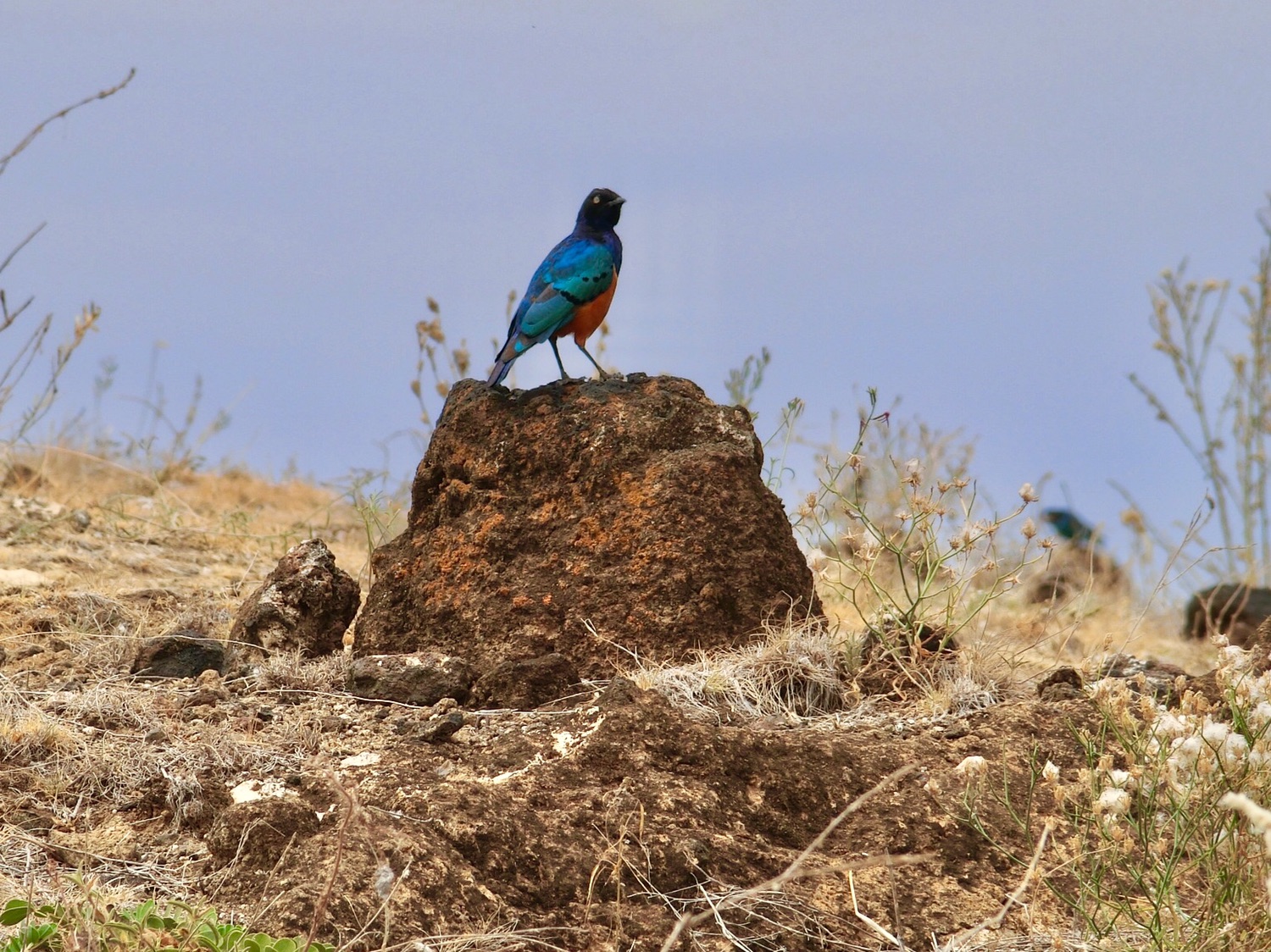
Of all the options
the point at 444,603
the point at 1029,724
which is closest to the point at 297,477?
the point at 444,603

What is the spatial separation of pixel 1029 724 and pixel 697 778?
131 cm

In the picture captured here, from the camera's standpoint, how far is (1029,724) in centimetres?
472

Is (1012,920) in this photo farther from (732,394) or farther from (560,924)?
(732,394)

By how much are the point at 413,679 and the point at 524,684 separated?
15.4 inches

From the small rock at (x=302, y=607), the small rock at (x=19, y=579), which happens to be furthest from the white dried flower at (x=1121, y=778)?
the small rock at (x=19, y=579)

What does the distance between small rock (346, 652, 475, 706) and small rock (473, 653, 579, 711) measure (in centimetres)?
7

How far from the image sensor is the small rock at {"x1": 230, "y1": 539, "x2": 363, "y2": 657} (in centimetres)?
539

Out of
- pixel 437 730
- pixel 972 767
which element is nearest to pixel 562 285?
pixel 437 730

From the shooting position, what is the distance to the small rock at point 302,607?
5395 millimetres

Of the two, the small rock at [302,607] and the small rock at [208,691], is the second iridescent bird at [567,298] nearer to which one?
the small rock at [302,607]

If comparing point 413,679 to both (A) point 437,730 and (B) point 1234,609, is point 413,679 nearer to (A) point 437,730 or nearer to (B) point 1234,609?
(A) point 437,730

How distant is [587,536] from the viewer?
205 inches

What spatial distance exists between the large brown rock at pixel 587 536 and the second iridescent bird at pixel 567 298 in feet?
0.69

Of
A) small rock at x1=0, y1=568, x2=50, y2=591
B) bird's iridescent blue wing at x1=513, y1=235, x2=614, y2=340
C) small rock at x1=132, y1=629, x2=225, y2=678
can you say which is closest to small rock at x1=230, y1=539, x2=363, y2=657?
small rock at x1=132, y1=629, x2=225, y2=678
